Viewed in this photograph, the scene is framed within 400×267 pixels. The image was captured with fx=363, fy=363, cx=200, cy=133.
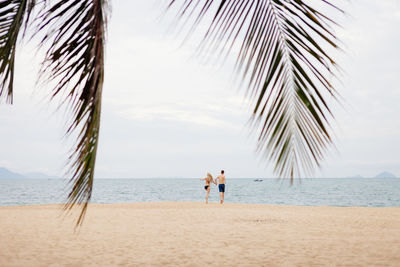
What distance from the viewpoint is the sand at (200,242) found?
6574 millimetres

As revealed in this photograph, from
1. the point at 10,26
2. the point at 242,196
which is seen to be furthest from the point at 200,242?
the point at 242,196

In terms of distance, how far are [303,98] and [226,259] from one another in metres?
5.16

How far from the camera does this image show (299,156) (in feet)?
6.92

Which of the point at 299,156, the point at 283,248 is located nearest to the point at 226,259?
the point at 283,248

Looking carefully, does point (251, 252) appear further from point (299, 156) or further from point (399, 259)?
point (299, 156)

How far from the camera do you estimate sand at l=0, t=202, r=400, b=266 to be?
6574 mm

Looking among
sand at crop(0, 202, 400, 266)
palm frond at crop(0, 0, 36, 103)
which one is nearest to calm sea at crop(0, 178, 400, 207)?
sand at crop(0, 202, 400, 266)

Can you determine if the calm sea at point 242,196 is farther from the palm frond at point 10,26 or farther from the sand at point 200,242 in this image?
the palm frond at point 10,26

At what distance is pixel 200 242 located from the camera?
8.38 metres

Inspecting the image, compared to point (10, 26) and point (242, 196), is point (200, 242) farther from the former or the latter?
point (242, 196)

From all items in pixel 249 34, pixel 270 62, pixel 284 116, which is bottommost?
pixel 284 116

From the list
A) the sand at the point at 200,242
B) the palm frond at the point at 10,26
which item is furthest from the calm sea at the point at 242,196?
the palm frond at the point at 10,26

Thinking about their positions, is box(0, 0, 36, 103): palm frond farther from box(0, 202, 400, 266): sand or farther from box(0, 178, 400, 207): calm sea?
box(0, 178, 400, 207): calm sea

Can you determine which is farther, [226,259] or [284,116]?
[226,259]
